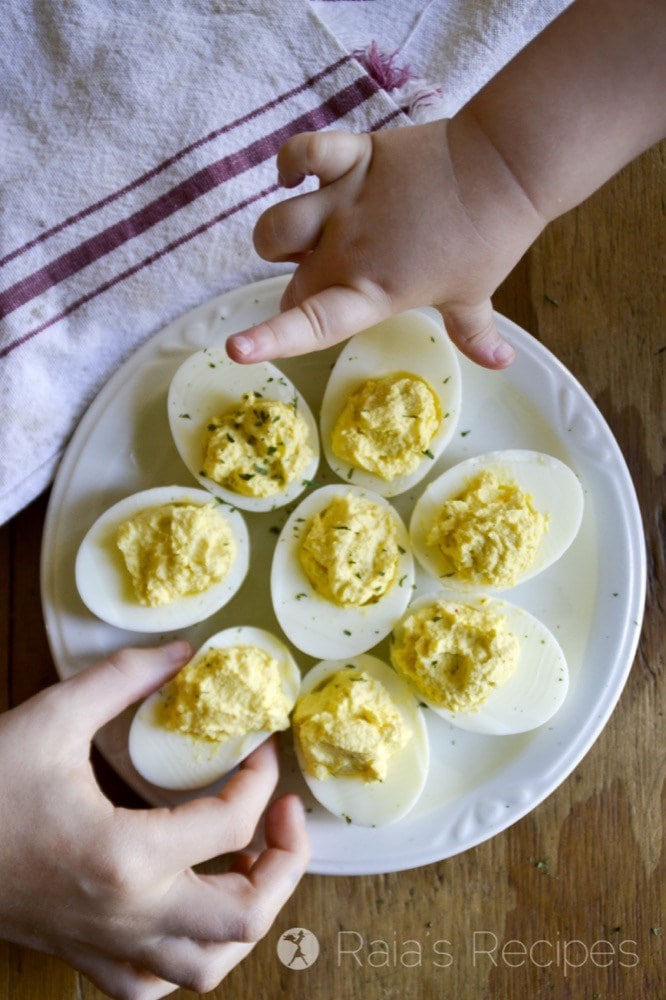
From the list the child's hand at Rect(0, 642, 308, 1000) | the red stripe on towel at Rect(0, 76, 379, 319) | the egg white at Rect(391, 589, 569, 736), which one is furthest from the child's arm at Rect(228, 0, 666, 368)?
the child's hand at Rect(0, 642, 308, 1000)

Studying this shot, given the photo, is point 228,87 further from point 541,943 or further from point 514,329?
point 541,943

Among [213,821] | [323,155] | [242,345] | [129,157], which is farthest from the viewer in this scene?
[129,157]

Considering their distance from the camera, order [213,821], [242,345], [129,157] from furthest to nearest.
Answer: [129,157] → [213,821] → [242,345]

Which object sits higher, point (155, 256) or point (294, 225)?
point (155, 256)

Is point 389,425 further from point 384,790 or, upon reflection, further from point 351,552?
point 384,790

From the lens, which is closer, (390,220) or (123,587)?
(390,220)

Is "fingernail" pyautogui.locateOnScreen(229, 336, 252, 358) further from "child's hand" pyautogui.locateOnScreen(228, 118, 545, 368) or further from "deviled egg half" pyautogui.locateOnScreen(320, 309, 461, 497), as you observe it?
"deviled egg half" pyautogui.locateOnScreen(320, 309, 461, 497)

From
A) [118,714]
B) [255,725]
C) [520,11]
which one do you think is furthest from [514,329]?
[118,714]

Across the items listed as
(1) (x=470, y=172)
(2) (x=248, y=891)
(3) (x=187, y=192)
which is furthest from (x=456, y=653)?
(3) (x=187, y=192)
